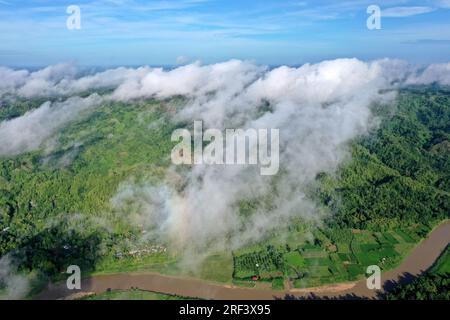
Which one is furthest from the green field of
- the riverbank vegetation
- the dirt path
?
the riverbank vegetation

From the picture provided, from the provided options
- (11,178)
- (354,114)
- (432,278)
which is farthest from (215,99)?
(432,278)

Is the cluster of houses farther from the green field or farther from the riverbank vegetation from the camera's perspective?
the green field

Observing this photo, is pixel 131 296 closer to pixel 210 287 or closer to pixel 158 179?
pixel 210 287

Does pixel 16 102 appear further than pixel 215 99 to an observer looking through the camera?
Yes

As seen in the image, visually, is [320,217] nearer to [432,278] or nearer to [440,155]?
[432,278]

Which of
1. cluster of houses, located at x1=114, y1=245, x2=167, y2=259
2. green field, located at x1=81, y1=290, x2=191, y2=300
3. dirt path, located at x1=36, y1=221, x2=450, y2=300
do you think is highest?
cluster of houses, located at x1=114, y1=245, x2=167, y2=259

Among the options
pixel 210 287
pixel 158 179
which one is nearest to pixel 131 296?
pixel 210 287

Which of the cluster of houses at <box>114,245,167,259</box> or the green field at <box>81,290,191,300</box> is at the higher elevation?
the cluster of houses at <box>114,245,167,259</box>

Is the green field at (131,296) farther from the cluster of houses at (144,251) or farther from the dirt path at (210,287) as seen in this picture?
the cluster of houses at (144,251)

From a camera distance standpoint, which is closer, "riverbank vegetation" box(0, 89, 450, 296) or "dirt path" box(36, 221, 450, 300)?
"dirt path" box(36, 221, 450, 300)
